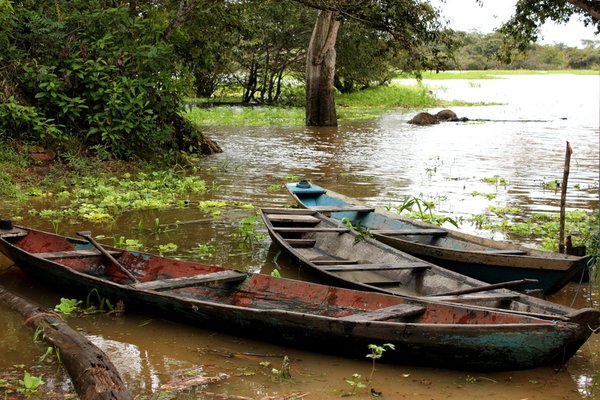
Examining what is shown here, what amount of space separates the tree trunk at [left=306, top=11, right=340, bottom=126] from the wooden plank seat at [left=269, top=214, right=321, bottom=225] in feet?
53.0

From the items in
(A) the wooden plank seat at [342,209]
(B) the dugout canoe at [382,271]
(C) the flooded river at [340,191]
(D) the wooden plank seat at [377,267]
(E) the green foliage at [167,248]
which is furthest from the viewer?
(A) the wooden plank seat at [342,209]

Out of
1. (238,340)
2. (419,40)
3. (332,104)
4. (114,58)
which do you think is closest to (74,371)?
(238,340)

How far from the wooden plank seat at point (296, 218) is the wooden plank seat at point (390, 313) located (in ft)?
11.2

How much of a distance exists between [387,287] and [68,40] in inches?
356

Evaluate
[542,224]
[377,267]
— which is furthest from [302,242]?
[542,224]

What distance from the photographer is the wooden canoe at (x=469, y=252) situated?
284 inches

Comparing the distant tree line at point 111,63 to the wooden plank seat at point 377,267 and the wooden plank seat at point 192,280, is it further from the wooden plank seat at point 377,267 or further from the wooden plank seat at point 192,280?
the wooden plank seat at point 377,267

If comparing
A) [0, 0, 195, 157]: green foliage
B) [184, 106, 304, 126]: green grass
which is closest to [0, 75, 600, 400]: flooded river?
[184, 106, 304, 126]: green grass

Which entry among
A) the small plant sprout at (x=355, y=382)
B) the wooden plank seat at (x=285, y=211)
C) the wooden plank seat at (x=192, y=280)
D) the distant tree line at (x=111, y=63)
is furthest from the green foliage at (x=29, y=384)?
the distant tree line at (x=111, y=63)

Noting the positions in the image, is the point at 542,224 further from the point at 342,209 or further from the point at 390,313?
the point at 390,313

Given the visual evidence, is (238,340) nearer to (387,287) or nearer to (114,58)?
(387,287)

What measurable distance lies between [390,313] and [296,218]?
368cm

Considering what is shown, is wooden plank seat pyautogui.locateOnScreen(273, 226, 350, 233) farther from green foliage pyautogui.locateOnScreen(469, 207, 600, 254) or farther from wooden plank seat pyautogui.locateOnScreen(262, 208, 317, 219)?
green foliage pyautogui.locateOnScreen(469, 207, 600, 254)

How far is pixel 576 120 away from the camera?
29.3 m
